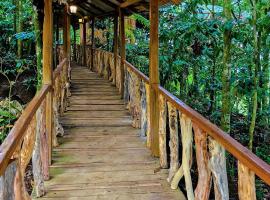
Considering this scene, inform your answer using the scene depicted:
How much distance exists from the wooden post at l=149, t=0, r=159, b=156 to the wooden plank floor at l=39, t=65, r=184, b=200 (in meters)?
0.30

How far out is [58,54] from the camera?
14.9m

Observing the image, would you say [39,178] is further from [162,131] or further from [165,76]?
[165,76]

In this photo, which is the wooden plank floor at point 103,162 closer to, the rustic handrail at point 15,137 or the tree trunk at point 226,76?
the rustic handrail at point 15,137

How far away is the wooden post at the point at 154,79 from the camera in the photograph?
17.7 ft

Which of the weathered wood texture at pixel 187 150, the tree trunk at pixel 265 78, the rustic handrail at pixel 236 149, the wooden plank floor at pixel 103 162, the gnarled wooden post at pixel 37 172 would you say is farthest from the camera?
the tree trunk at pixel 265 78

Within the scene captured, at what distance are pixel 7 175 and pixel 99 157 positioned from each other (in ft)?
10.0

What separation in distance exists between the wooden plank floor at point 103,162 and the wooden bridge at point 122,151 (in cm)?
1

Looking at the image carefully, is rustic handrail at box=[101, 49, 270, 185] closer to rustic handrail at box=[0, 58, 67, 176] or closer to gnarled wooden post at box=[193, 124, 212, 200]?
gnarled wooden post at box=[193, 124, 212, 200]

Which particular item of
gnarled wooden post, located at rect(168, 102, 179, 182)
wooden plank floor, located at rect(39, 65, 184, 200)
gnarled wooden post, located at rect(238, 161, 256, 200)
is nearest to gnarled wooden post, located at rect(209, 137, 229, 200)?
gnarled wooden post, located at rect(238, 161, 256, 200)

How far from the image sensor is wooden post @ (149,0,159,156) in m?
5.39

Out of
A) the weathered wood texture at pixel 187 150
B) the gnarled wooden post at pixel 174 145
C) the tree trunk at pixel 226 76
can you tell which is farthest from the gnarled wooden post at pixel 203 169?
the tree trunk at pixel 226 76

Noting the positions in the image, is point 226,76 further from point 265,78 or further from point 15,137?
point 15,137

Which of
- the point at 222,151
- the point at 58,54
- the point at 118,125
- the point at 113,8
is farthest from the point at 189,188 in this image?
the point at 58,54

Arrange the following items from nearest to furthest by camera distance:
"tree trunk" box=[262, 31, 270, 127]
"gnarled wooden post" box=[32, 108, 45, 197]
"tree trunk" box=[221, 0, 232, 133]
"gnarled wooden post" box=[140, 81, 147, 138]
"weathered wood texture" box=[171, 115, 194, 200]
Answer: "weathered wood texture" box=[171, 115, 194, 200], "gnarled wooden post" box=[32, 108, 45, 197], "tree trunk" box=[221, 0, 232, 133], "gnarled wooden post" box=[140, 81, 147, 138], "tree trunk" box=[262, 31, 270, 127]
